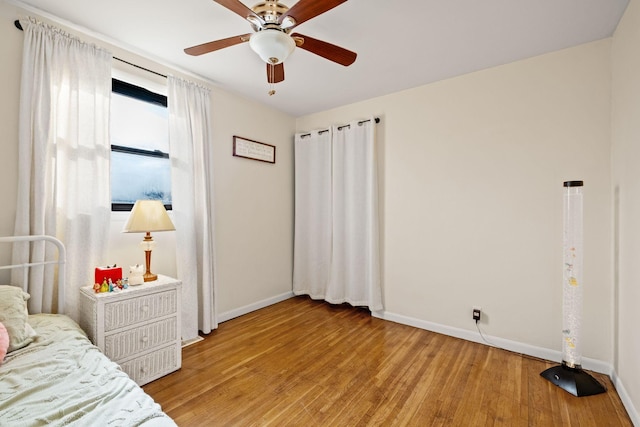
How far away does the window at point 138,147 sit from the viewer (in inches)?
98.0

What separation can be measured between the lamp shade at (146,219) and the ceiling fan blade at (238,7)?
1496mm

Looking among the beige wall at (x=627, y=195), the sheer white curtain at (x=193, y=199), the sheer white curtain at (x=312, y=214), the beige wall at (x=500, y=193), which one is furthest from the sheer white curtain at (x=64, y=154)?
the beige wall at (x=627, y=195)

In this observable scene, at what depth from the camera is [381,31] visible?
2.15 meters

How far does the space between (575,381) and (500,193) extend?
58.2 inches

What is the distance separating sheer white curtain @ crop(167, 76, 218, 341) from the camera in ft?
8.87

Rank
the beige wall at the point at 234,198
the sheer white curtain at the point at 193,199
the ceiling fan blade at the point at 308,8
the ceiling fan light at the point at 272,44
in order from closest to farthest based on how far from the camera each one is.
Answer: the ceiling fan blade at the point at 308,8, the ceiling fan light at the point at 272,44, the beige wall at the point at 234,198, the sheer white curtain at the point at 193,199

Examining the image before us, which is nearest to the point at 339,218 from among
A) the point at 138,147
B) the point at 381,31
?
the point at 381,31

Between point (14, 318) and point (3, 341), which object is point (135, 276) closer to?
point (14, 318)

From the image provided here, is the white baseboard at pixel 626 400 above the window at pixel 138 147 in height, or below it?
below

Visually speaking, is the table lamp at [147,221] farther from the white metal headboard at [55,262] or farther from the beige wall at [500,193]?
the beige wall at [500,193]

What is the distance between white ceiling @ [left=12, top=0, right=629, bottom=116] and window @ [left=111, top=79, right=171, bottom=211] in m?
0.40

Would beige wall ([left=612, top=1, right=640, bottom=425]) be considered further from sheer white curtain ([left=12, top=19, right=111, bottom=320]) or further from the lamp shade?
sheer white curtain ([left=12, top=19, right=111, bottom=320])

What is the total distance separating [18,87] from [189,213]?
4.58ft

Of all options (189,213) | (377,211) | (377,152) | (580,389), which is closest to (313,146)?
(377,152)
